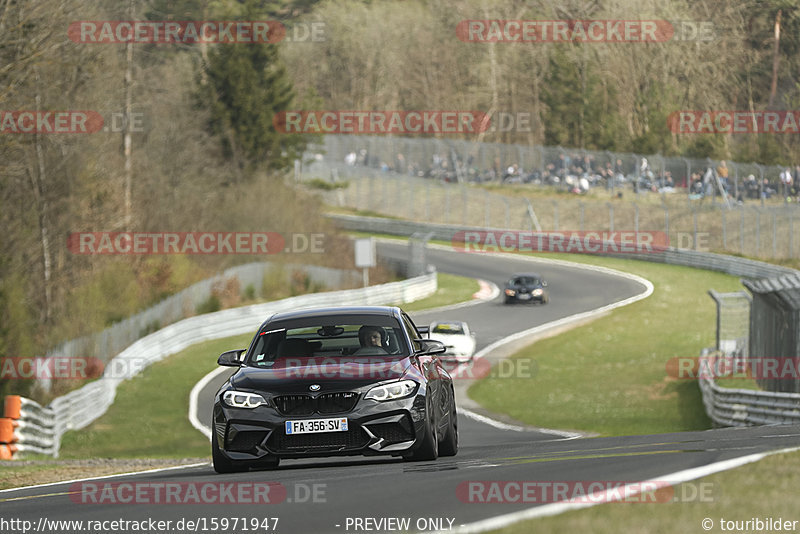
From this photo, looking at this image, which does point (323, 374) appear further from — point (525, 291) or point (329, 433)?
point (525, 291)

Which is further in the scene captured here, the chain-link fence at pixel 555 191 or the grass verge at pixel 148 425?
A: the chain-link fence at pixel 555 191

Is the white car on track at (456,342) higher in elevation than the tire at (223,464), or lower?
lower

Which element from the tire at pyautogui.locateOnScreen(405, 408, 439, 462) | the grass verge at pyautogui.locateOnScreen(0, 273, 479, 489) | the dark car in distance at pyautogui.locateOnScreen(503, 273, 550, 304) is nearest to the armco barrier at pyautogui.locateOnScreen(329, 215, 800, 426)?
the dark car in distance at pyautogui.locateOnScreen(503, 273, 550, 304)

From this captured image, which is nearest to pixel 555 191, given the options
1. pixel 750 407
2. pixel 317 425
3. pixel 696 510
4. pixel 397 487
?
pixel 750 407

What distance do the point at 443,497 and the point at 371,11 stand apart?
368ft

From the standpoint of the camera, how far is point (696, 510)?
753 centimetres

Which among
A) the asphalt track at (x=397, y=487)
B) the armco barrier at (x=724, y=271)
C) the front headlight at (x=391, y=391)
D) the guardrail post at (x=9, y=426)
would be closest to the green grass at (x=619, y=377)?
the armco barrier at (x=724, y=271)

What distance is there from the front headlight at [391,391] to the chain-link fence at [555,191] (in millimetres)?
46643

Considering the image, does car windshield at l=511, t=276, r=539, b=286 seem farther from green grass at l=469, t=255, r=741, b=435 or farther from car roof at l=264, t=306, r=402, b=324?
car roof at l=264, t=306, r=402, b=324

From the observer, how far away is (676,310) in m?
49.5

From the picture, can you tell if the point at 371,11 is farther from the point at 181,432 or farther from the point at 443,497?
the point at 443,497

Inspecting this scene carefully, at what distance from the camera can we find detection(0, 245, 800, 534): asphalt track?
8.11 meters

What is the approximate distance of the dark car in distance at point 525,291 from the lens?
5259 centimetres

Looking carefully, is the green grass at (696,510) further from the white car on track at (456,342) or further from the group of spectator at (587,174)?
the group of spectator at (587,174)
